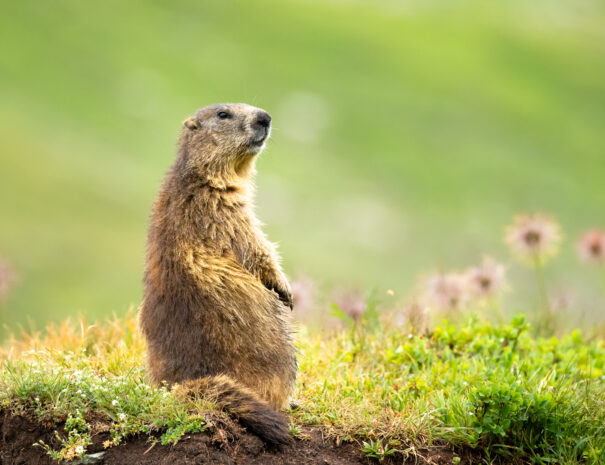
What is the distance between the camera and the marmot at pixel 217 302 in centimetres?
609

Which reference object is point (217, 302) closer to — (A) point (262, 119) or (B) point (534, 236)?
(A) point (262, 119)

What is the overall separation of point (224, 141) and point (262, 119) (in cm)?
39

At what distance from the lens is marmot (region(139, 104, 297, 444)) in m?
6.09

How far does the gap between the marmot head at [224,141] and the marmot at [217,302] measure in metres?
0.02

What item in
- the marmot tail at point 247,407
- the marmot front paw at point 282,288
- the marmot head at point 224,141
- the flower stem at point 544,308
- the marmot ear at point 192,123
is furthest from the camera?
the flower stem at point 544,308

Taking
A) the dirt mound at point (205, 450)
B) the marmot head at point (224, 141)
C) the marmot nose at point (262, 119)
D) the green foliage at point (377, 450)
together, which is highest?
the marmot nose at point (262, 119)

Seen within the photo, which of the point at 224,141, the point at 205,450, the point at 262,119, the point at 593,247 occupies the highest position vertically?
the point at 262,119

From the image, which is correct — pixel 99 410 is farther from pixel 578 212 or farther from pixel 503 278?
pixel 578 212

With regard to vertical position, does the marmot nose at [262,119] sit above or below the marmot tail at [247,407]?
above

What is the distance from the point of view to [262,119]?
275 inches

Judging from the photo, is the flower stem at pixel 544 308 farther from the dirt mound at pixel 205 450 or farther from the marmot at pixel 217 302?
the marmot at pixel 217 302

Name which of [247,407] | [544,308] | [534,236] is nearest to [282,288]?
[247,407]

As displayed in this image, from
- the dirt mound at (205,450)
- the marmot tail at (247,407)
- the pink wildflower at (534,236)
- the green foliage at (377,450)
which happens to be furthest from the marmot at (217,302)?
the pink wildflower at (534,236)

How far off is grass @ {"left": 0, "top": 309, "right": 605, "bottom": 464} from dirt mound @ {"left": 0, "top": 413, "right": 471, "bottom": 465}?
0.08 m
